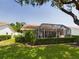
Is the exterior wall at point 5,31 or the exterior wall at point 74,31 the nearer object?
the exterior wall at point 5,31

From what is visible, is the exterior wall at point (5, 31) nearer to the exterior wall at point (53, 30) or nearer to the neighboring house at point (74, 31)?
the exterior wall at point (53, 30)

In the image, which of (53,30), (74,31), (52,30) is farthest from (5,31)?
(74,31)

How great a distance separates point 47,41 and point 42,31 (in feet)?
65.1

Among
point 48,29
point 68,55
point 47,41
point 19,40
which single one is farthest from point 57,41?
point 68,55

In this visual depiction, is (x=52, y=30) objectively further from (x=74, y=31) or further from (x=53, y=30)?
(x=74, y=31)

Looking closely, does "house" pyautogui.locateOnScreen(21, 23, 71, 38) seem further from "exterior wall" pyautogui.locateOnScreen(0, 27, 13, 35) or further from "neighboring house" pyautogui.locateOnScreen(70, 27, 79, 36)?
"exterior wall" pyautogui.locateOnScreen(0, 27, 13, 35)

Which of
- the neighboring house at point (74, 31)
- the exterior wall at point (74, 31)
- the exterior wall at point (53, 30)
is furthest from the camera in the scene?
the exterior wall at point (74, 31)

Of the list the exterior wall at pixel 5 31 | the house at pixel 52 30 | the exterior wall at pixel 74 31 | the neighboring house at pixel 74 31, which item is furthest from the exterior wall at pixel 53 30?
the exterior wall at pixel 5 31

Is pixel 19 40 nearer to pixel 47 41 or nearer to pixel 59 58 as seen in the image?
pixel 47 41

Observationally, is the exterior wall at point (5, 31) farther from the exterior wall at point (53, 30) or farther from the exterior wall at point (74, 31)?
the exterior wall at point (74, 31)

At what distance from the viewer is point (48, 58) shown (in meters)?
14.7

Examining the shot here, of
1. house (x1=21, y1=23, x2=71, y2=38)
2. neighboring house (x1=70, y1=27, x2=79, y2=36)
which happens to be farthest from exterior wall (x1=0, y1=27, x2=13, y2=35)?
neighboring house (x1=70, y1=27, x2=79, y2=36)

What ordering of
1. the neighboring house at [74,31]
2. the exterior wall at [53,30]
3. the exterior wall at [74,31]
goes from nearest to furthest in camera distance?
the exterior wall at [53,30] → the neighboring house at [74,31] → the exterior wall at [74,31]

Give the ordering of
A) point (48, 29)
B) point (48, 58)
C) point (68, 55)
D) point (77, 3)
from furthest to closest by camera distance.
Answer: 1. point (48, 29)
2. point (77, 3)
3. point (68, 55)
4. point (48, 58)
